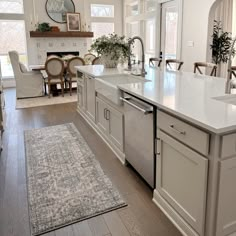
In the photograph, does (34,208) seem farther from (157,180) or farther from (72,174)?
(157,180)

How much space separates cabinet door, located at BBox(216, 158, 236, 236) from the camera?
147 centimetres

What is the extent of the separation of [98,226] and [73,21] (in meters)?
8.11

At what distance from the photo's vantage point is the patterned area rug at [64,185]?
6.71ft

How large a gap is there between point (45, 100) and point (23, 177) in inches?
149

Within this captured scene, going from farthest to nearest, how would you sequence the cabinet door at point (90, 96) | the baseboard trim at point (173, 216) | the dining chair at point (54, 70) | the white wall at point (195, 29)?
the dining chair at point (54, 70), the white wall at point (195, 29), the cabinet door at point (90, 96), the baseboard trim at point (173, 216)

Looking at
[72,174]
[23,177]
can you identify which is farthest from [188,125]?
[23,177]

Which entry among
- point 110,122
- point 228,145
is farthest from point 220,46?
point 228,145

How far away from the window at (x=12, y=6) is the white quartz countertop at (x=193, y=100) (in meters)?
6.97

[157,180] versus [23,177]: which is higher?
[157,180]

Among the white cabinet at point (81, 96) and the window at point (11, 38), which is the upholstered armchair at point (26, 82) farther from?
the window at point (11, 38)

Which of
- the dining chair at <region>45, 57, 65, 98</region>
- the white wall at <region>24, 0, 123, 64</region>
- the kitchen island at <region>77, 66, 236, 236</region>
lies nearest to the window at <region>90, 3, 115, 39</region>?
the white wall at <region>24, 0, 123, 64</region>

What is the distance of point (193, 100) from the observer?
1.90m

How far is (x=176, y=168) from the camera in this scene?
70.6 inches

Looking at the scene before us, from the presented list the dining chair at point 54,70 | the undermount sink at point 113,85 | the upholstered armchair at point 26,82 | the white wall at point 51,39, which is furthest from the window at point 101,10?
the undermount sink at point 113,85
